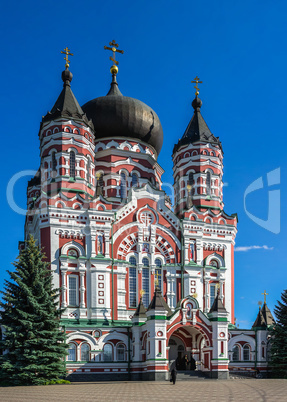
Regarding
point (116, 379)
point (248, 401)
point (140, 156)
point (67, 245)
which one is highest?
point (140, 156)

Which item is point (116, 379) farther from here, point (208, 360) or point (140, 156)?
point (140, 156)

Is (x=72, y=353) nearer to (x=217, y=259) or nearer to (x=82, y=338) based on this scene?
(x=82, y=338)

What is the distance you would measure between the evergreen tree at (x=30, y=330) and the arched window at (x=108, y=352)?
2.86 metres

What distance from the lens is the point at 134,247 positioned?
29188mm

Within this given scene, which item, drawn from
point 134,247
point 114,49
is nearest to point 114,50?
point 114,49

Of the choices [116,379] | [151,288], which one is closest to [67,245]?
[151,288]

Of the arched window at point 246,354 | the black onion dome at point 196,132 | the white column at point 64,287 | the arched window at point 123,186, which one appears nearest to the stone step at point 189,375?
the arched window at point 246,354

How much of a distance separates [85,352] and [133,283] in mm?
4697

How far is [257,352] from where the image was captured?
28.2 metres

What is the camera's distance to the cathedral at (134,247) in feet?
84.3

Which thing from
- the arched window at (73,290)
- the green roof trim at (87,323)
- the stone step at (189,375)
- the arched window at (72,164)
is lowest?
the stone step at (189,375)

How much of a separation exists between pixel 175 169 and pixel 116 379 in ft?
45.5

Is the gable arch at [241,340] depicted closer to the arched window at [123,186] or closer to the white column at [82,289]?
the white column at [82,289]

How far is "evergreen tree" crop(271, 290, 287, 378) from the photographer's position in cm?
2675
